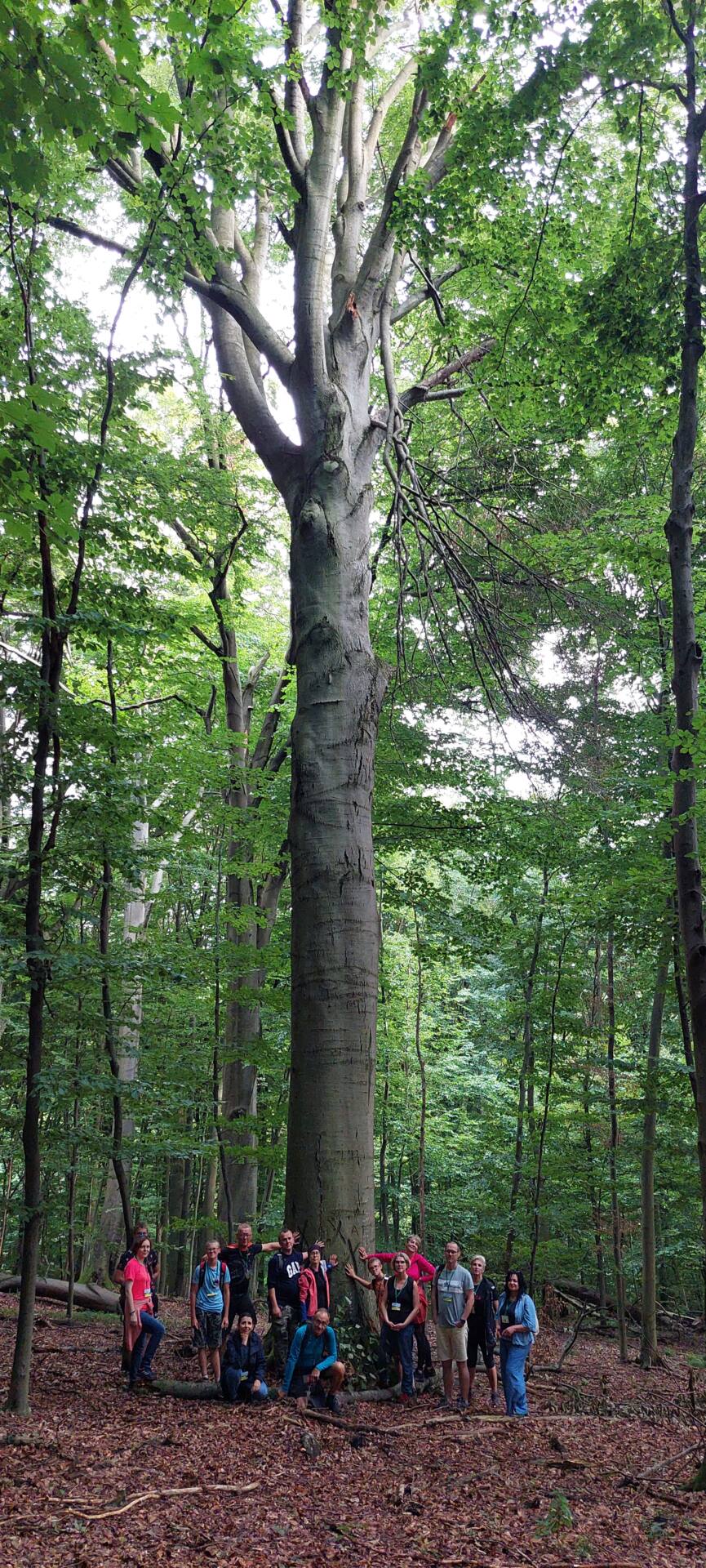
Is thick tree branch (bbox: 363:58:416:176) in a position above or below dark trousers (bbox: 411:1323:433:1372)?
above

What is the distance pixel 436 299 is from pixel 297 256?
4.78 ft

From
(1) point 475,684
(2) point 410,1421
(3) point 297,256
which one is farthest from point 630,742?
(2) point 410,1421

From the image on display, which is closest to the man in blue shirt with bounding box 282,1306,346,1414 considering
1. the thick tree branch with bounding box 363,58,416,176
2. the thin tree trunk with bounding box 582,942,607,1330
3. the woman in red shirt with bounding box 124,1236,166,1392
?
the woman in red shirt with bounding box 124,1236,166,1392

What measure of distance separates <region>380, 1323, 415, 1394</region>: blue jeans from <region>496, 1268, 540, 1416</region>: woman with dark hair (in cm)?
80

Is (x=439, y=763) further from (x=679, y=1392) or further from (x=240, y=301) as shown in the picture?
(x=679, y=1392)

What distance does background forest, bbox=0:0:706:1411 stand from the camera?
6555 mm

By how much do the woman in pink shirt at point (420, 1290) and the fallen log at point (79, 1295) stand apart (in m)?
7.62

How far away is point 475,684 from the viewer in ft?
41.9

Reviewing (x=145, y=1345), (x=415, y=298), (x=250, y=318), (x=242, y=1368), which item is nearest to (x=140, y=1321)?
(x=145, y=1345)

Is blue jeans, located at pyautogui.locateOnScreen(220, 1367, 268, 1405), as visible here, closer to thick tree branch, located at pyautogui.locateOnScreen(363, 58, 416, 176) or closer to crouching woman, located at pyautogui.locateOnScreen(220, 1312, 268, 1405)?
crouching woman, located at pyautogui.locateOnScreen(220, 1312, 268, 1405)

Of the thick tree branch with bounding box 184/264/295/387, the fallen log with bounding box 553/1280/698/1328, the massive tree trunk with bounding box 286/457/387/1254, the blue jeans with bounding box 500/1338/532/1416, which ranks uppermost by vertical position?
the thick tree branch with bounding box 184/264/295/387

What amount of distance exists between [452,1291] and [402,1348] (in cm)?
118

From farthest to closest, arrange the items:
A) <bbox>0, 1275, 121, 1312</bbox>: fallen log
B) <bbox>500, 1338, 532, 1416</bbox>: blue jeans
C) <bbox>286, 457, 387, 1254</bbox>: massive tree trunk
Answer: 1. <bbox>0, 1275, 121, 1312</bbox>: fallen log
2. <bbox>500, 1338, 532, 1416</bbox>: blue jeans
3. <bbox>286, 457, 387, 1254</bbox>: massive tree trunk

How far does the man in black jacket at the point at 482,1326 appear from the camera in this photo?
25.3 ft
